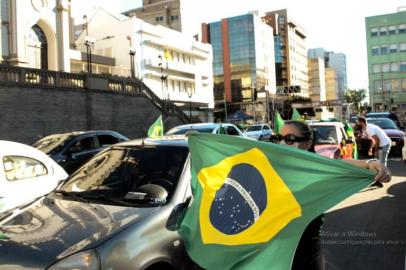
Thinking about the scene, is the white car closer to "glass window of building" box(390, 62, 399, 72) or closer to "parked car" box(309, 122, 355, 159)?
"parked car" box(309, 122, 355, 159)

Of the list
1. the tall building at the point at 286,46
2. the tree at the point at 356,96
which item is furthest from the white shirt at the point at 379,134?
the tall building at the point at 286,46

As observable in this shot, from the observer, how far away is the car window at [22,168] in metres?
6.15

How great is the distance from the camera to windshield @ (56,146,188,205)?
4395 millimetres

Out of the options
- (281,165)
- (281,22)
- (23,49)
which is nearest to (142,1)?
(281,22)

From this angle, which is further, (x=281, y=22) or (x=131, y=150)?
(x=281, y=22)

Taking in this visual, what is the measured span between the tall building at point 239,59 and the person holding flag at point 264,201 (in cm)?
10855

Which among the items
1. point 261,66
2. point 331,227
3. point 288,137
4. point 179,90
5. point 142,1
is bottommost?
point 331,227

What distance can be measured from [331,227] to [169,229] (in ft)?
15.5

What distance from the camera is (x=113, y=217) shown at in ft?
12.1

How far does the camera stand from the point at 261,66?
118 meters

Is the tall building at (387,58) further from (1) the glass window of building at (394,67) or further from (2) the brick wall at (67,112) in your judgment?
(2) the brick wall at (67,112)

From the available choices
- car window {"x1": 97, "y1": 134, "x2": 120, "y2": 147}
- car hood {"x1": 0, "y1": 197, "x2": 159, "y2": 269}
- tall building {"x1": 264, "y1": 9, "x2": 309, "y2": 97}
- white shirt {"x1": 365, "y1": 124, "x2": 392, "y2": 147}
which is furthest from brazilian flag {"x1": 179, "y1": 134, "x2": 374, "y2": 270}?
tall building {"x1": 264, "y1": 9, "x2": 309, "y2": 97}

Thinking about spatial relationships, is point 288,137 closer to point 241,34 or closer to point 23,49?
point 23,49

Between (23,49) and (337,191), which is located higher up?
(23,49)
